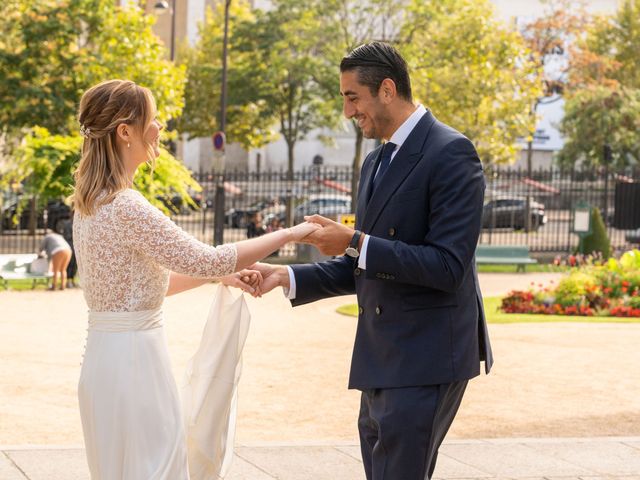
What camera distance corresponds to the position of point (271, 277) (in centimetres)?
486

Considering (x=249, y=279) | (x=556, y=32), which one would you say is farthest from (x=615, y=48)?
(x=249, y=279)

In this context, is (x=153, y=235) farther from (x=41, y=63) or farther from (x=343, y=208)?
(x=343, y=208)

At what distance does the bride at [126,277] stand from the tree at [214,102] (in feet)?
125

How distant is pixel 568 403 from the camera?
33.9ft

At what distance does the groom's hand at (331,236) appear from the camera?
13.8 ft

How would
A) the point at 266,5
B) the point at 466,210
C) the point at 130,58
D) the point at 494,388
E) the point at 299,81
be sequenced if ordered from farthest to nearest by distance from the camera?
the point at 266,5 → the point at 299,81 → the point at 130,58 → the point at 494,388 → the point at 466,210

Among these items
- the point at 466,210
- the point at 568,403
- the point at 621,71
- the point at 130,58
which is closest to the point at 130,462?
the point at 466,210

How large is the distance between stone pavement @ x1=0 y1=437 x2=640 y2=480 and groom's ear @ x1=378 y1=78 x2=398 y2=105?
300 cm

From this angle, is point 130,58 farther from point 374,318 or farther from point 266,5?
point 266,5

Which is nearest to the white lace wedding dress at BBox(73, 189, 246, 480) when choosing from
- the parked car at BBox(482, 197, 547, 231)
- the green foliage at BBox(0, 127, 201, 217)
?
the green foliage at BBox(0, 127, 201, 217)

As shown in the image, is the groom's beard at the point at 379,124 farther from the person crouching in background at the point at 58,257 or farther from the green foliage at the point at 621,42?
the green foliage at the point at 621,42

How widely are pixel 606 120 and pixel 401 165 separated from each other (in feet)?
152

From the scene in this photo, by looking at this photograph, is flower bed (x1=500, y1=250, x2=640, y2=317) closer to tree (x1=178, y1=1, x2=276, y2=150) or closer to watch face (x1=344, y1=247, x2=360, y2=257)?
watch face (x1=344, y1=247, x2=360, y2=257)

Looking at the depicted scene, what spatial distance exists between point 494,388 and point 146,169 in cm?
1260
